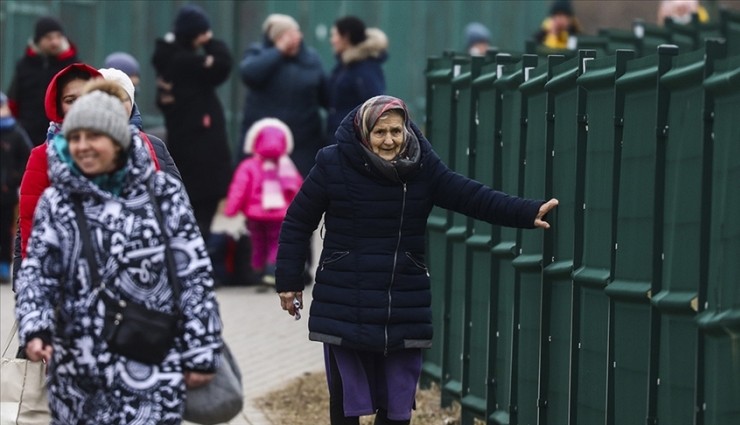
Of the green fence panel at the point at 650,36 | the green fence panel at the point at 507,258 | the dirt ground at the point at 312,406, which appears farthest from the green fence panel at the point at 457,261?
the green fence panel at the point at 650,36

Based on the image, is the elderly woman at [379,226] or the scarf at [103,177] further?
the elderly woman at [379,226]

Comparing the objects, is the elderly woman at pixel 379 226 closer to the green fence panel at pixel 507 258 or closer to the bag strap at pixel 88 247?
the green fence panel at pixel 507 258

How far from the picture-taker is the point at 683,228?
21.2 ft

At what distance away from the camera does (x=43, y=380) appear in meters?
6.92

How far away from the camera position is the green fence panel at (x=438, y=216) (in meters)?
10.2

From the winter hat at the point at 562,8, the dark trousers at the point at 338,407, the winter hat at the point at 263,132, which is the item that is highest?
the winter hat at the point at 562,8

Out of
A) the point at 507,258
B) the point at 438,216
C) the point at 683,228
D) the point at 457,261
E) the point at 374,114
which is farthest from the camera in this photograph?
the point at 438,216

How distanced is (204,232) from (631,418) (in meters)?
8.30

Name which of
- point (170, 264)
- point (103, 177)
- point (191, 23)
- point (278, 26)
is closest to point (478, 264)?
point (170, 264)

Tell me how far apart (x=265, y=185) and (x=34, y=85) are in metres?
1.99

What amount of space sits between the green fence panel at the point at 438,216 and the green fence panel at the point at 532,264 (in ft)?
5.37

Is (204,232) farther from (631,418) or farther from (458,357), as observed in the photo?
(631,418)

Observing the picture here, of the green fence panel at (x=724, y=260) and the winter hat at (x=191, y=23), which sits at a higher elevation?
the winter hat at (x=191, y=23)

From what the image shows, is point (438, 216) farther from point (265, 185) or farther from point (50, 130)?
point (265, 185)
